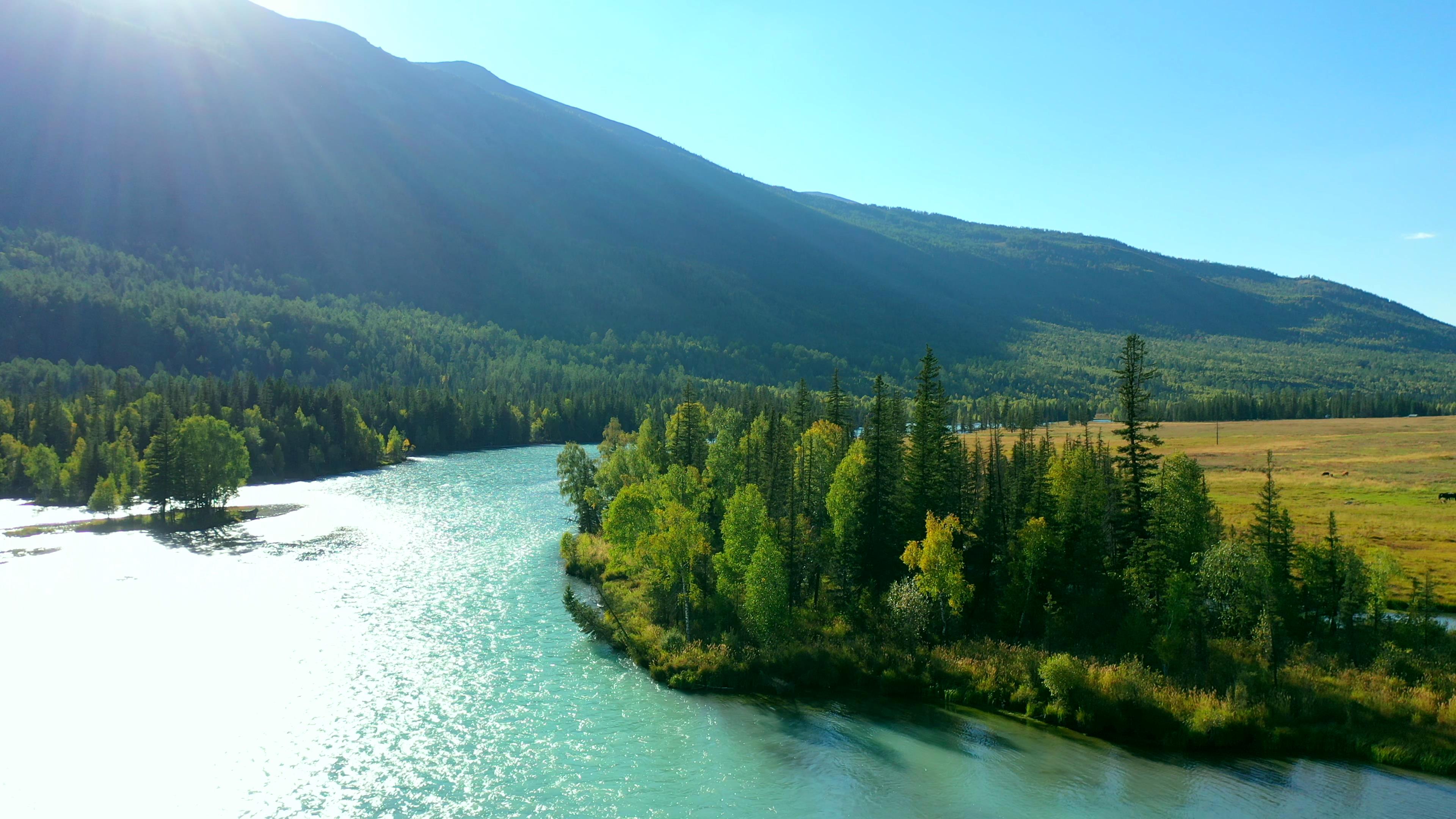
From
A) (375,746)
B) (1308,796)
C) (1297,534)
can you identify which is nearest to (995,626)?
(1308,796)

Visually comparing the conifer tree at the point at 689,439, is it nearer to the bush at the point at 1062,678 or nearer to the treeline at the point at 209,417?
the bush at the point at 1062,678

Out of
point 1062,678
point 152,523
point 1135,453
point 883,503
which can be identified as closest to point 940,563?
point 883,503

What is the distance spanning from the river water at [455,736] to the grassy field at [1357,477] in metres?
43.6

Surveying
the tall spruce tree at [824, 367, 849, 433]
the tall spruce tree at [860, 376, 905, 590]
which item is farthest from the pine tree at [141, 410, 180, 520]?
the tall spruce tree at [860, 376, 905, 590]

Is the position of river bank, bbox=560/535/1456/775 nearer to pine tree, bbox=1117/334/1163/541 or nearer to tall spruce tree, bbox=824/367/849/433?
pine tree, bbox=1117/334/1163/541

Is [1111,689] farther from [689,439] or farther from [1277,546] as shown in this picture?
[689,439]

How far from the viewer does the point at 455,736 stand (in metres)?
38.6

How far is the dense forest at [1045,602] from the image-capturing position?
39375 mm

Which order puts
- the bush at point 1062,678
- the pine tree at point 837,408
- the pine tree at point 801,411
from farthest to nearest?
the pine tree at point 801,411 → the pine tree at point 837,408 → the bush at point 1062,678

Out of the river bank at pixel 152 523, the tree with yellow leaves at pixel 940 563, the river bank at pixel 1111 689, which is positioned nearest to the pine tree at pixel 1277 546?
the river bank at pixel 1111 689

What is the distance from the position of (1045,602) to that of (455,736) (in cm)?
3462

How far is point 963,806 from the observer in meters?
32.0

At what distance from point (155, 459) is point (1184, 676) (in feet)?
338

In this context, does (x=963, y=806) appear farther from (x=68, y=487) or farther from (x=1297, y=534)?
(x=68, y=487)
